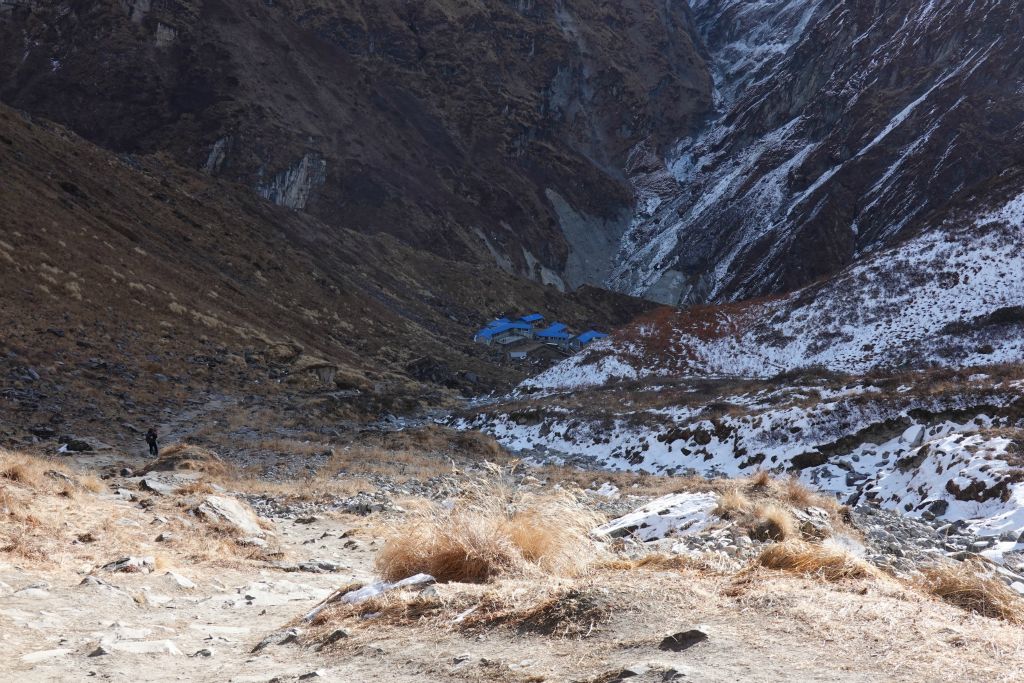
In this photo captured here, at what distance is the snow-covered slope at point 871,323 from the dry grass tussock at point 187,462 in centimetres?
2477

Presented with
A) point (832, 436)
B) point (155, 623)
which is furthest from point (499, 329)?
point (155, 623)

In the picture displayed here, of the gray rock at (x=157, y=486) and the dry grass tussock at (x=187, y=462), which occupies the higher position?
the dry grass tussock at (x=187, y=462)

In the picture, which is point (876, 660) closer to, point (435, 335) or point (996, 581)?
point (996, 581)

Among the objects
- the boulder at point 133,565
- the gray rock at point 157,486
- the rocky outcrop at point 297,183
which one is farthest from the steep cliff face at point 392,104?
the boulder at point 133,565

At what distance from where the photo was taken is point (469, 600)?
4434 millimetres

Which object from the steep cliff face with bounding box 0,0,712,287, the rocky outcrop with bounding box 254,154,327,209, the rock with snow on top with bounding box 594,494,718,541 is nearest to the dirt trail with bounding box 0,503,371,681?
the rock with snow on top with bounding box 594,494,718,541

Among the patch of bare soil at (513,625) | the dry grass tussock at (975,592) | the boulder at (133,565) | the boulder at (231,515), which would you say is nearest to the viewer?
the patch of bare soil at (513,625)

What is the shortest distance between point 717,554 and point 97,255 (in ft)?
113

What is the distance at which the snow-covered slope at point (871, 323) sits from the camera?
2966 cm

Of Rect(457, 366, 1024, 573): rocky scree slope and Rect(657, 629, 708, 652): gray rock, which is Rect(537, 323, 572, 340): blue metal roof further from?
Rect(657, 629, 708, 652): gray rock

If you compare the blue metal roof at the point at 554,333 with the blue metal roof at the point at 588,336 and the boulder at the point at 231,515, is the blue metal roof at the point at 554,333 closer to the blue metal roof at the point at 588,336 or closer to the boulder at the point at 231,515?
the blue metal roof at the point at 588,336

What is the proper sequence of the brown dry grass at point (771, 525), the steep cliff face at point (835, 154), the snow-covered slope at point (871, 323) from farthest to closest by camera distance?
the steep cliff face at point (835, 154), the snow-covered slope at point (871, 323), the brown dry grass at point (771, 525)

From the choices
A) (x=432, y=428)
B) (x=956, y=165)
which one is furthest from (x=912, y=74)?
(x=432, y=428)

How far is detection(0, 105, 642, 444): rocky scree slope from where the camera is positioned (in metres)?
23.0
